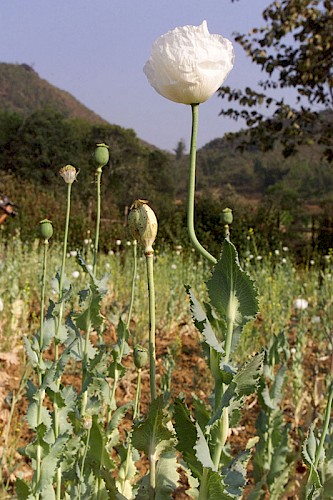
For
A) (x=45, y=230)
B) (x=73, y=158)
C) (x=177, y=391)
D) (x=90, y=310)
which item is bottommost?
(x=177, y=391)

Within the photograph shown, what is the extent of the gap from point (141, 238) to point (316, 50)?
6778 mm

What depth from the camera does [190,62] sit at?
0.73 metres

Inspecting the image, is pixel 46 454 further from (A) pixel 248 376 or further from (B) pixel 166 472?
(A) pixel 248 376

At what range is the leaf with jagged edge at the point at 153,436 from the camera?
0.77 meters

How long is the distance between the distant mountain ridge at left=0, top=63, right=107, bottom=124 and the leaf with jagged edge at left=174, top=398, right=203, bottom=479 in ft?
242

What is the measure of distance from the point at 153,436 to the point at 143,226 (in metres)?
0.29

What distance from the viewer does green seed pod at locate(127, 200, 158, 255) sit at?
715 mm

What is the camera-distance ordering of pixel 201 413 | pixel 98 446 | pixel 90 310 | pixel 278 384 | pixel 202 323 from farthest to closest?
pixel 278 384
pixel 90 310
pixel 98 446
pixel 201 413
pixel 202 323

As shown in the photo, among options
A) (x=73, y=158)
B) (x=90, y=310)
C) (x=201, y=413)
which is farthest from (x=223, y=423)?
(x=73, y=158)

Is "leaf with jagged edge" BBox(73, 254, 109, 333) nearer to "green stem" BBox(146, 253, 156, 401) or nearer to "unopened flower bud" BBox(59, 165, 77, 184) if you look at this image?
"unopened flower bud" BBox(59, 165, 77, 184)

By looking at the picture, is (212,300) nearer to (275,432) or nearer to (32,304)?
(275,432)

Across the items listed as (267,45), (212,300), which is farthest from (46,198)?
(212,300)

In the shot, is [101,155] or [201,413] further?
[101,155]

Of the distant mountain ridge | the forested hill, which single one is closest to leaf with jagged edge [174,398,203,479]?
the forested hill
